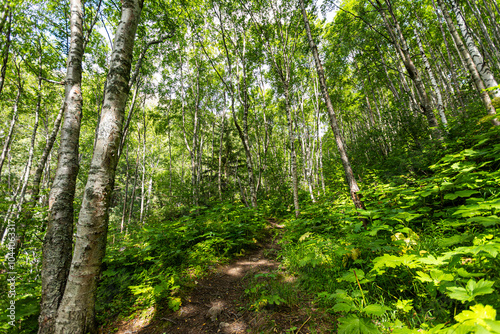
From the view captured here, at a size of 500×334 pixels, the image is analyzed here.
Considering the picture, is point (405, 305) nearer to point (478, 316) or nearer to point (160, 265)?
point (478, 316)

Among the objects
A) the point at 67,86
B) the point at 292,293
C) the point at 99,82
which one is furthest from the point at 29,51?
→ the point at 292,293

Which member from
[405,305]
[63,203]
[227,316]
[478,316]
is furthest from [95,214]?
[405,305]

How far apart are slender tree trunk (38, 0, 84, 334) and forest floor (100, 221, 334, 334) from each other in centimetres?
90

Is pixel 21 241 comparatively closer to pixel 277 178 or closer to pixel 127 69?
pixel 127 69

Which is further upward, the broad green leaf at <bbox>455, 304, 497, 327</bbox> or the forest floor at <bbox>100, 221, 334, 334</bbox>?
the broad green leaf at <bbox>455, 304, 497, 327</bbox>

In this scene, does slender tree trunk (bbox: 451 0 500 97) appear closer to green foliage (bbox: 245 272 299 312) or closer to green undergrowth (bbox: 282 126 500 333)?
green undergrowth (bbox: 282 126 500 333)

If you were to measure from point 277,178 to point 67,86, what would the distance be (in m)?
12.7

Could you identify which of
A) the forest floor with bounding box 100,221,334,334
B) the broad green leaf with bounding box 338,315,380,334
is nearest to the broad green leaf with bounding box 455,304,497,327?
the broad green leaf with bounding box 338,315,380,334

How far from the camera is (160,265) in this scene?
143 inches

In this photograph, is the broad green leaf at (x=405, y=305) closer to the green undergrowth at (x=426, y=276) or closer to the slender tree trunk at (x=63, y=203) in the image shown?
the green undergrowth at (x=426, y=276)

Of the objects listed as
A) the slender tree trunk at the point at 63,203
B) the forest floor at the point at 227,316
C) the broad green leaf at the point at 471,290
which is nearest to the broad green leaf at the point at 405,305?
the broad green leaf at the point at 471,290

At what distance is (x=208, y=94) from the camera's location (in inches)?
595

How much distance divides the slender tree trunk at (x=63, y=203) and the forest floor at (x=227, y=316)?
90cm

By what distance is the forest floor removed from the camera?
2119 mm
